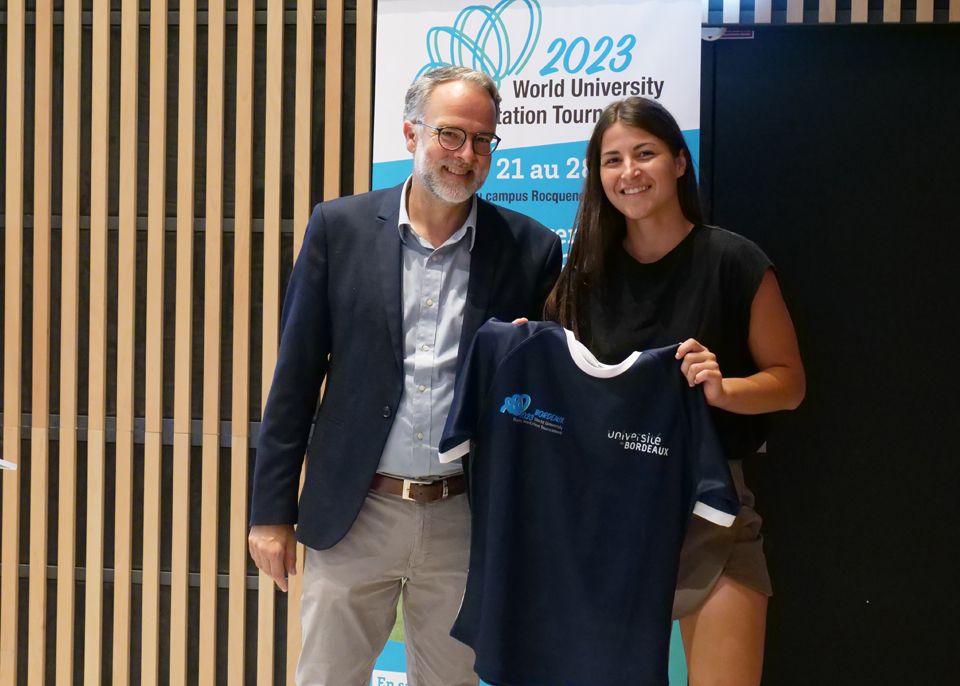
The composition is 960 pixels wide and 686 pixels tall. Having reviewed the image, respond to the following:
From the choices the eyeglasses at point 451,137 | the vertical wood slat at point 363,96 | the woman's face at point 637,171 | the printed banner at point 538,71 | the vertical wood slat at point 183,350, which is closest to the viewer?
the woman's face at point 637,171

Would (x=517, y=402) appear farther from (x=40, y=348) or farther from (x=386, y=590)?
(x=40, y=348)

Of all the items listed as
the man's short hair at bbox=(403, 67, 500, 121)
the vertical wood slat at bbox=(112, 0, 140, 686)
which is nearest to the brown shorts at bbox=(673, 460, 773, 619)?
the man's short hair at bbox=(403, 67, 500, 121)

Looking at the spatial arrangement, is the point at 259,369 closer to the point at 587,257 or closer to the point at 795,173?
the point at 587,257

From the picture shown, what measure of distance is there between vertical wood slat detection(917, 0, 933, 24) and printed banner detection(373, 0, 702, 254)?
0.79 meters

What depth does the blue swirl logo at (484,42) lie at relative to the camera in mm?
3037

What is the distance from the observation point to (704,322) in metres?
1.93

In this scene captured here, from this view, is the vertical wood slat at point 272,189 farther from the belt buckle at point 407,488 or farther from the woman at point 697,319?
the woman at point 697,319

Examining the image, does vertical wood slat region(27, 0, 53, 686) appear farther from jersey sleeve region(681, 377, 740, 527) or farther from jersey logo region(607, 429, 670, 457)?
jersey sleeve region(681, 377, 740, 527)

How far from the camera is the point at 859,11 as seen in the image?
307cm

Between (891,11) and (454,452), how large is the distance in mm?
2129

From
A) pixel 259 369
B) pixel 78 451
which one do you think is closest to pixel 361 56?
pixel 259 369

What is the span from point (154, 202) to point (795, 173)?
7.10 feet

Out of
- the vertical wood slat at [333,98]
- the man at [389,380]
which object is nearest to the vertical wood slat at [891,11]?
the man at [389,380]

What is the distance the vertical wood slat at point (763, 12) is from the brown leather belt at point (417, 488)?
6.18ft
